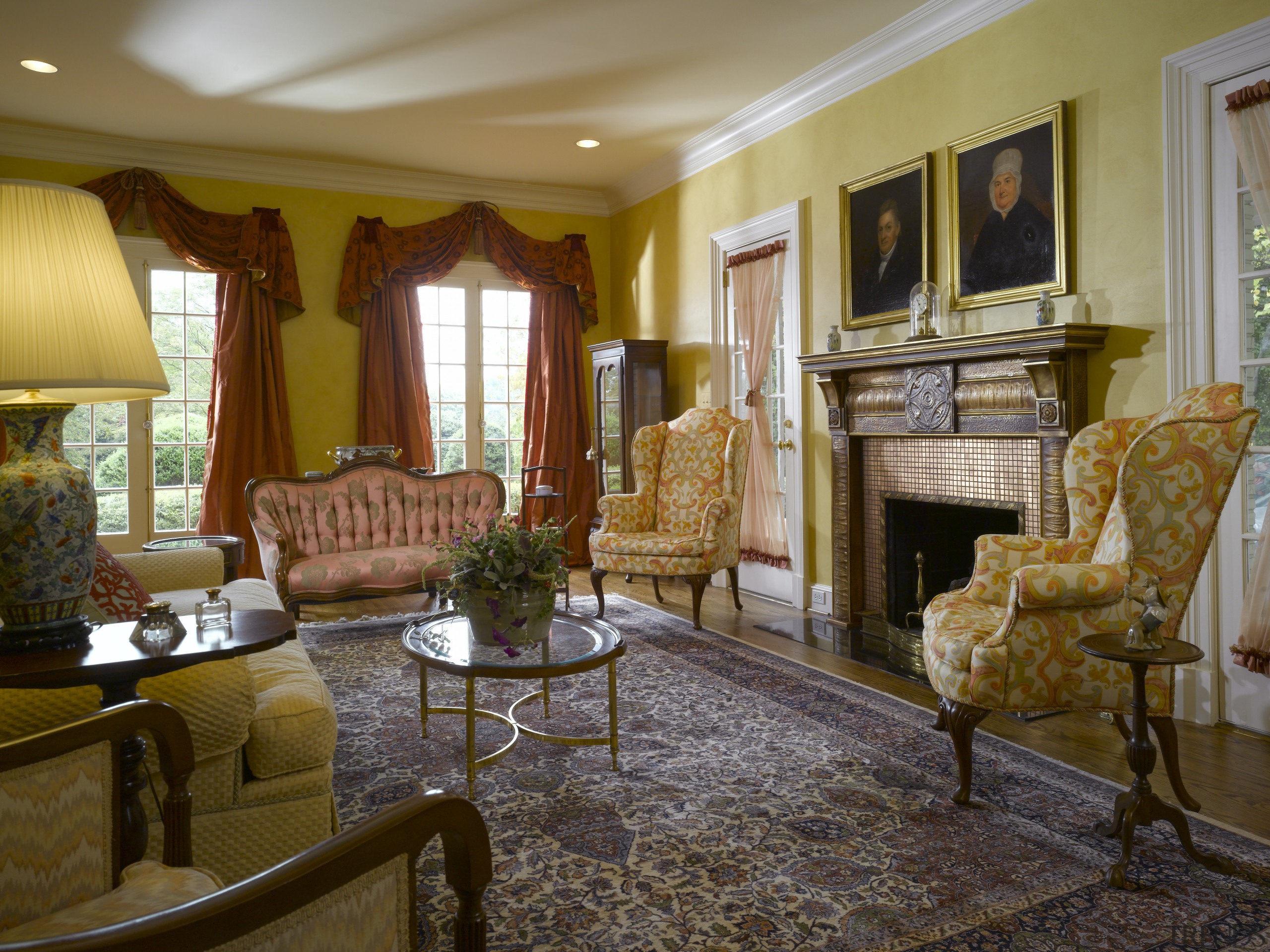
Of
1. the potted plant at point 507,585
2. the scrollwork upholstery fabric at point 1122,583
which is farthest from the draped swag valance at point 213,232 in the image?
the scrollwork upholstery fabric at point 1122,583

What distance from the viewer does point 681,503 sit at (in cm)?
521

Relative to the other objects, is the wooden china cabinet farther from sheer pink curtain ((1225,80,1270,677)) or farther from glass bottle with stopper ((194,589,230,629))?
glass bottle with stopper ((194,589,230,629))

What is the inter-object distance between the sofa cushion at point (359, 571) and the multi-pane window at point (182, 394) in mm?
1917

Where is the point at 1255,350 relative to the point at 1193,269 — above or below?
below

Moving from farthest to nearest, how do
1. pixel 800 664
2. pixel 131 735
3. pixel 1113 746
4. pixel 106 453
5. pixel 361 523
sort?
pixel 106 453, pixel 361 523, pixel 800 664, pixel 1113 746, pixel 131 735

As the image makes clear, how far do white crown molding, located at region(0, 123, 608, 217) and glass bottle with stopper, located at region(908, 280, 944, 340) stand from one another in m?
3.82

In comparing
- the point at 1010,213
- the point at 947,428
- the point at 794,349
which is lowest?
the point at 947,428

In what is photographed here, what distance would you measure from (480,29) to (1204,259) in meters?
3.30

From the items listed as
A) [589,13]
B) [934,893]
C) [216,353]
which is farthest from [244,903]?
[216,353]

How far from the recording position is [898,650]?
3998 millimetres

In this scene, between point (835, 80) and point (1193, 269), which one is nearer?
point (1193, 269)

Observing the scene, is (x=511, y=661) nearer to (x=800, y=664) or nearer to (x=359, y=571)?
(x=800, y=664)

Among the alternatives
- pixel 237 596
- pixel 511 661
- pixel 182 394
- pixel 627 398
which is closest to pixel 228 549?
pixel 237 596

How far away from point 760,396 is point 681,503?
90cm
